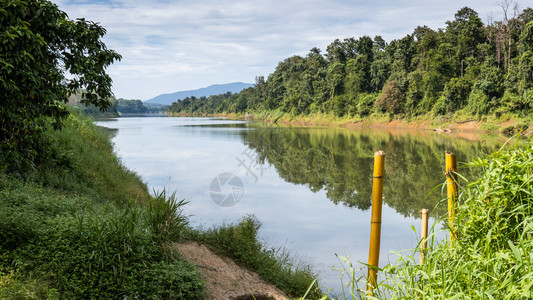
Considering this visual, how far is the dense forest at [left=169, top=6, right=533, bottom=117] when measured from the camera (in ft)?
104

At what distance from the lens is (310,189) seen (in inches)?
530

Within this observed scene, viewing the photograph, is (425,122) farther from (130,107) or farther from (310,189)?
(130,107)

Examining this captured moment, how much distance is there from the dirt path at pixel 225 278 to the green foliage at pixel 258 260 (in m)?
0.17

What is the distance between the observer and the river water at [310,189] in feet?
26.3

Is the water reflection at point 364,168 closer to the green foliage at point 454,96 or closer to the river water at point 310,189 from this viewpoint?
the river water at point 310,189

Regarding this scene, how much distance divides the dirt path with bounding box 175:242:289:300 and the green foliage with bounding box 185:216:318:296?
6.6 inches

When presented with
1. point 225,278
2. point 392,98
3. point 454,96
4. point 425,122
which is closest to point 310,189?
point 225,278

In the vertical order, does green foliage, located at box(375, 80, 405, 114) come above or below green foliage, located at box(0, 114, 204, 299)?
above

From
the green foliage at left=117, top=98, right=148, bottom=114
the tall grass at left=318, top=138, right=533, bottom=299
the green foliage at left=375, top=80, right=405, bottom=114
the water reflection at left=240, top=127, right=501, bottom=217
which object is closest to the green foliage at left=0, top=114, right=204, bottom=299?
the tall grass at left=318, top=138, right=533, bottom=299

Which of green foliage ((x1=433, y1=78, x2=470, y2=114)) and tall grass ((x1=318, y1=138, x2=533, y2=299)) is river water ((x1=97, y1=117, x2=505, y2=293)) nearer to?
tall grass ((x1=318, y1=138, x2=533, y2=299))

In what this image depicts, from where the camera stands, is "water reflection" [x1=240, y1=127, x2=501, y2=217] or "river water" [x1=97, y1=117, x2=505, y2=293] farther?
"water reflection" [x1=240, y1=127, x2=501, y2=217]

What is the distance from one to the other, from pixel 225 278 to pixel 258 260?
1.03m

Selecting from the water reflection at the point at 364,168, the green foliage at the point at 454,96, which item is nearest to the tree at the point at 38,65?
the water reflection at the point at 364,168

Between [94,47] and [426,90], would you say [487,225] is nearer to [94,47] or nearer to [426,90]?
[94,47]
